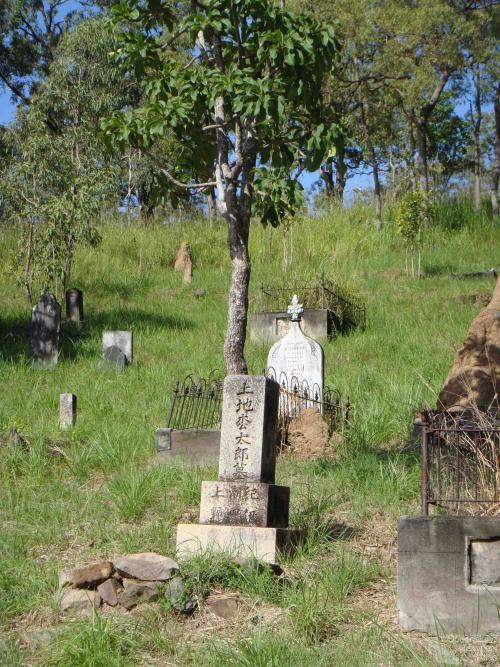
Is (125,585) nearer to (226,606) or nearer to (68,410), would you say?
(226,606)

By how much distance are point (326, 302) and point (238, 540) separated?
10411mm

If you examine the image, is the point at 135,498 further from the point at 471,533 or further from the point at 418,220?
the point at 418,220

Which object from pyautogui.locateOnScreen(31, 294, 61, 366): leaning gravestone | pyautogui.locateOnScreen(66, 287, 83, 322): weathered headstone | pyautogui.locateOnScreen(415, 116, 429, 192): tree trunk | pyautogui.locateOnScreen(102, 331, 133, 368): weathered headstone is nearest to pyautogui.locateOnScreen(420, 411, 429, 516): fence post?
pyautogui.locateOnScreen(102, 331, 133, 368): weathered headstone

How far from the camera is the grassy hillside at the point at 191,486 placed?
16.9 ft

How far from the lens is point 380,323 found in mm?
16578

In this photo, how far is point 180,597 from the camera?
562 cm

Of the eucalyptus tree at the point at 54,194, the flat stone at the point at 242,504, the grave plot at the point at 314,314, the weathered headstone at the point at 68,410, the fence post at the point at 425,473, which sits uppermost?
the eucalyptus tree at the point at 54,194

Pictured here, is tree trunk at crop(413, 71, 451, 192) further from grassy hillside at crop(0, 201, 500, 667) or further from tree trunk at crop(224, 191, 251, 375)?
tree trunk at crop(224, 191, 251, 375)

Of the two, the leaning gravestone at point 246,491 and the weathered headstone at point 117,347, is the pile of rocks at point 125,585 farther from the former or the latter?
the weathered headstone at point 117,347

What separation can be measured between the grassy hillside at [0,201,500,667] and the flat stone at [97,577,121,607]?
200 mm

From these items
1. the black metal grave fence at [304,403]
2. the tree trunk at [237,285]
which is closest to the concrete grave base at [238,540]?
the black metal grave fence at [304,403]

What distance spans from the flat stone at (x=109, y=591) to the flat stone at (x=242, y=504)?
1072 millimetres

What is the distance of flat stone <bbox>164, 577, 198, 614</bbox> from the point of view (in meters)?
5.60

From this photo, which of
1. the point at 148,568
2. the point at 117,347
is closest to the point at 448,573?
the point at 148,568
